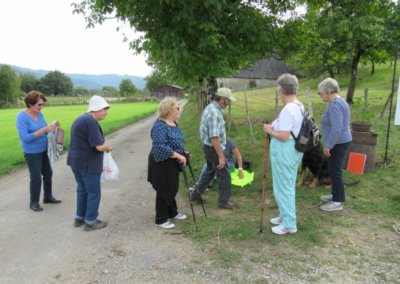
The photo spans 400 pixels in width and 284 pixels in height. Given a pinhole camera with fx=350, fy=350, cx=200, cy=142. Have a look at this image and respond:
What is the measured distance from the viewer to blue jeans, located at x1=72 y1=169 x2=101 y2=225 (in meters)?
5.04

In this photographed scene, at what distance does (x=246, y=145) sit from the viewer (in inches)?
406

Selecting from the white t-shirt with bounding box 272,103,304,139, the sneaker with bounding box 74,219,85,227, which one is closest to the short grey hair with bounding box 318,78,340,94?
the white t-shirt with bounding box 272,103,304,139

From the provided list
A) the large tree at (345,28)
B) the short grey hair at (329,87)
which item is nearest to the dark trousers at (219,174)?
the short grey hair at (329,87)

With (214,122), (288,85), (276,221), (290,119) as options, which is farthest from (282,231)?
(288,85)

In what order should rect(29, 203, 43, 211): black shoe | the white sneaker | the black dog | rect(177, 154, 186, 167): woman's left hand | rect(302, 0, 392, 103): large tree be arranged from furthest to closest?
rect(302, 0, 392, 103): large tree < the black dog < rect(29, 203, 43, 211): black shoe < the white sneaker < rect(177, 154, 186, 167): woman's left hand

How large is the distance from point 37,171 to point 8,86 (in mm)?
95457

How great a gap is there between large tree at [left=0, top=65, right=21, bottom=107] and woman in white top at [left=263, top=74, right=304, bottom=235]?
312 ft

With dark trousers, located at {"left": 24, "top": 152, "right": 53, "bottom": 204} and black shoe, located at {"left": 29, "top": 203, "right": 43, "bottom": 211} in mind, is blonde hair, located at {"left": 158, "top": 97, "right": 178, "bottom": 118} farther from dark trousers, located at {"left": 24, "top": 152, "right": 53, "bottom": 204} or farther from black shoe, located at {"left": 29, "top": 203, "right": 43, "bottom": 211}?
black shoe, located at {"left": 29, "top": 203, "right": 43, "bottom": 211}

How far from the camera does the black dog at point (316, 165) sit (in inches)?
252

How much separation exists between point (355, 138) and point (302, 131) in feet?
11.0

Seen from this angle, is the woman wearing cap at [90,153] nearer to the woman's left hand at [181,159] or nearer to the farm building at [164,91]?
the woman's left hand at [181,159]

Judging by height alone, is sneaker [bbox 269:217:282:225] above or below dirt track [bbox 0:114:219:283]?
above

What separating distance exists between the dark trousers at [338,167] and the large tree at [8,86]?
312 feet

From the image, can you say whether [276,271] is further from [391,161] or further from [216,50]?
[391,161]
